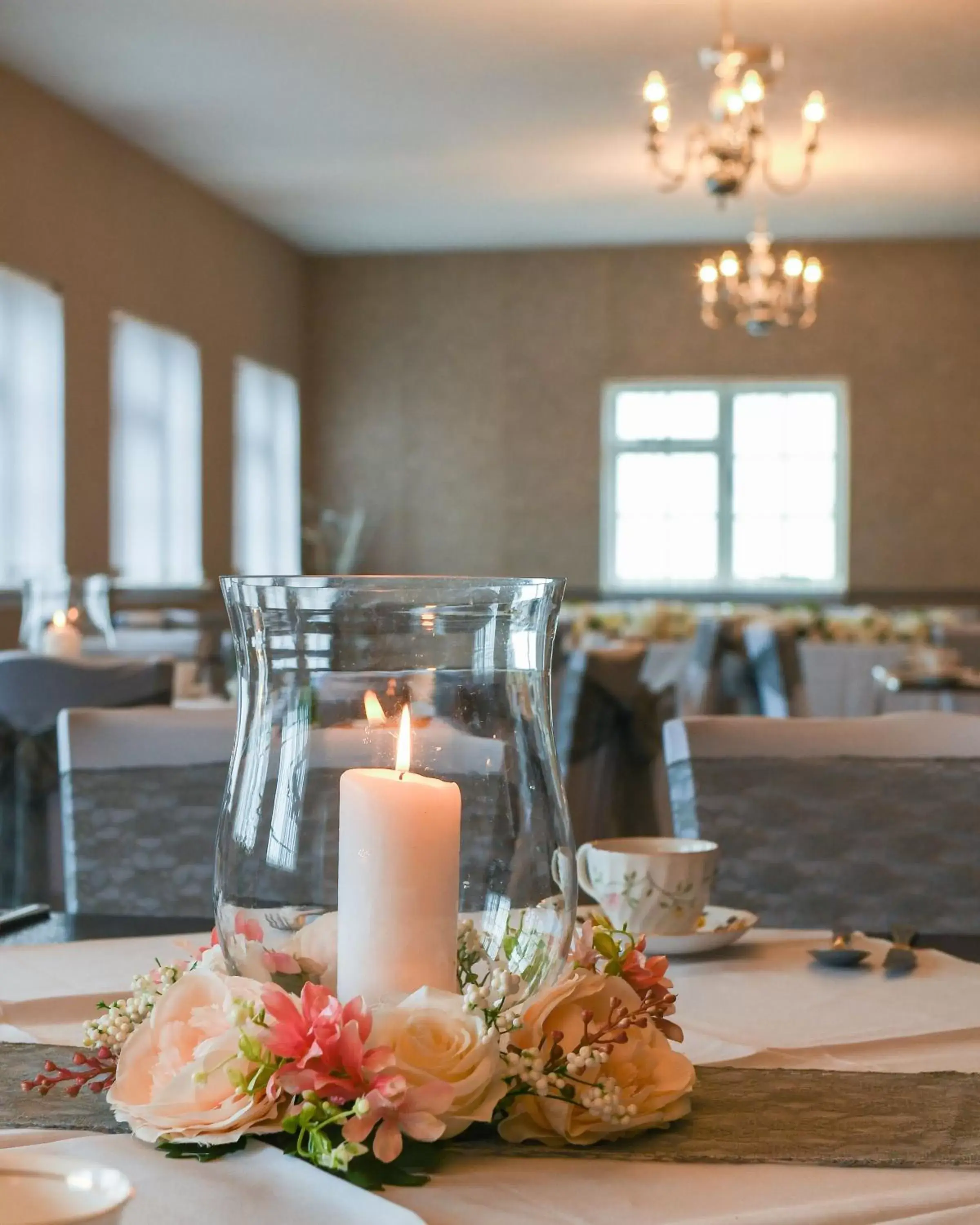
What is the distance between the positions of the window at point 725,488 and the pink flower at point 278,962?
10.4m

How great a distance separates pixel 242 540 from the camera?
33.7ft

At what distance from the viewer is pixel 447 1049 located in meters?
0.61

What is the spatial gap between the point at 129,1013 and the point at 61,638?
9.02 feet

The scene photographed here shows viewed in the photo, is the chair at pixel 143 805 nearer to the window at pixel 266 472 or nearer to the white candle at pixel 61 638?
the white candle at pixel 61 638

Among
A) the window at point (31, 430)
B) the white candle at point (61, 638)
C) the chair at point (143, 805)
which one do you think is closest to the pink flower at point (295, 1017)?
the chair at point (143, 805)

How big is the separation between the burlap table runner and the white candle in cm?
262

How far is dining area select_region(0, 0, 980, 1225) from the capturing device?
0.64m

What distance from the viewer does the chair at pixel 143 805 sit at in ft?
5.24

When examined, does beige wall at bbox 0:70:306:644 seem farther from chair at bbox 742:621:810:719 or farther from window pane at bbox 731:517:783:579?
chair at bbox 742:621:810:719

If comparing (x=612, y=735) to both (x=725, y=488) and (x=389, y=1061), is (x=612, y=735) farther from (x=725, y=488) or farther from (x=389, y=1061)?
(x=725, y=488)

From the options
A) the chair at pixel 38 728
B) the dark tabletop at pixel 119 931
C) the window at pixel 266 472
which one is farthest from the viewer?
the window at pixel 266 472

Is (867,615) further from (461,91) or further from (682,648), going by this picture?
(461,91)

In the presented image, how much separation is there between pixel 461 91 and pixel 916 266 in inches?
181

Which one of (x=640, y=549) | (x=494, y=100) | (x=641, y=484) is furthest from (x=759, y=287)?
(x=640, y=549)
